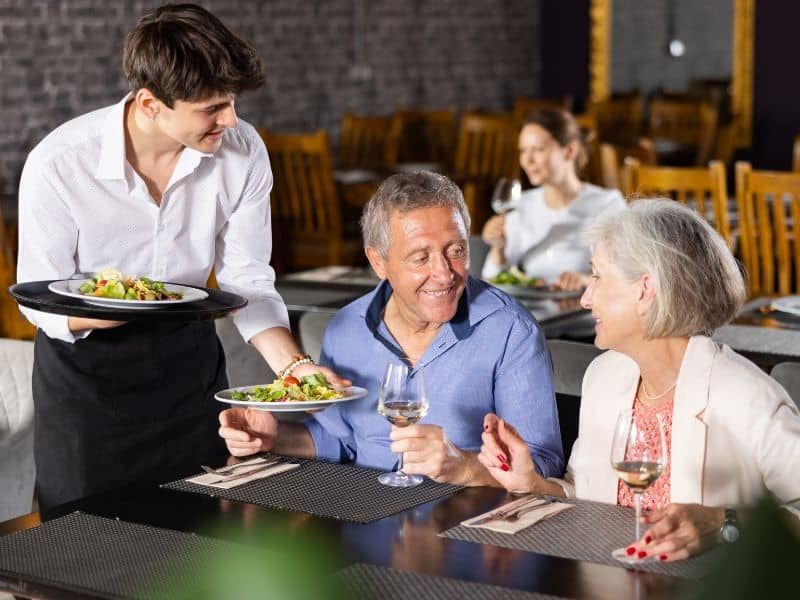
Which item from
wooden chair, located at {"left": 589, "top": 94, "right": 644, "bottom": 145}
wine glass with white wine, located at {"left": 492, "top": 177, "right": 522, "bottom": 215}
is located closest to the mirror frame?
wooden chair, located at {"left": 589, "top": 94, "right": 644, "bottom": 145}

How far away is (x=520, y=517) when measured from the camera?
1688 millimetres

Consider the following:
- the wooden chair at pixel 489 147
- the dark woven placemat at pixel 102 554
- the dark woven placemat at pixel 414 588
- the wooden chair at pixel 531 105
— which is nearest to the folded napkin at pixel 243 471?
the dark woven placemat at pixel 102 554

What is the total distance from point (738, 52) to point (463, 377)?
8048 millimetres

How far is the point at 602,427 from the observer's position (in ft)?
6.51

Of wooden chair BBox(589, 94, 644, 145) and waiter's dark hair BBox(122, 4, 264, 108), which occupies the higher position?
waiter's dark hair BBox(122, 4, 264, 108)

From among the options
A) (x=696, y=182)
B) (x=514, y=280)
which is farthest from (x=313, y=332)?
(x=696, y=182)

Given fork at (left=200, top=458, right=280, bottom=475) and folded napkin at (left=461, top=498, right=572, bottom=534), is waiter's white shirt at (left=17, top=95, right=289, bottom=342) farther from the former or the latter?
folded napkin at (left=461, top=498, right=572, bottom=534)

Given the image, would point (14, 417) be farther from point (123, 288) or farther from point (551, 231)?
point (551, 231)

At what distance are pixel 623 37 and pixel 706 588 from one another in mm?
9932

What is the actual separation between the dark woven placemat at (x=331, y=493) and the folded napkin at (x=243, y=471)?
11 mm

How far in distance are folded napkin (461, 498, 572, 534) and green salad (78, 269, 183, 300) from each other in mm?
698

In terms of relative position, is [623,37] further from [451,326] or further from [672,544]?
[672,544]

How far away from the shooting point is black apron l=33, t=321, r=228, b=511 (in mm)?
2254

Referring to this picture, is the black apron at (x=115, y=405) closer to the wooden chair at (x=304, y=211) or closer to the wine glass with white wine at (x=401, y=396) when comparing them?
the wine glass with white wine at (x=401, y=396)
